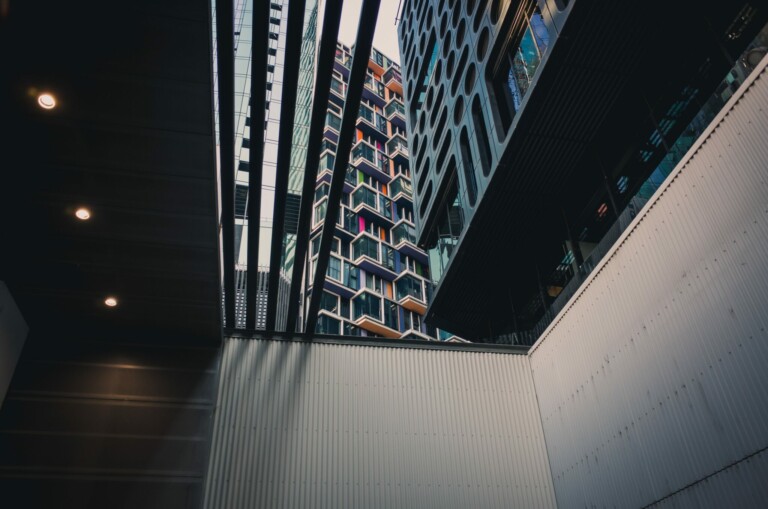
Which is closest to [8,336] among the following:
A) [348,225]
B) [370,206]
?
[348,225]

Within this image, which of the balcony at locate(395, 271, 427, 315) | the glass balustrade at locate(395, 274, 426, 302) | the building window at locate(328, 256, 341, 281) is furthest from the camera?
the glass balustrade at locate(395, 274, 426, 302)

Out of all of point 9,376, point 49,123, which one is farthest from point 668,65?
point 9,376

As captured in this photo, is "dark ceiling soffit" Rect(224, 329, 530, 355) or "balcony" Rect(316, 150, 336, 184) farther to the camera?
A: "balcony" Rect(316, 150, 336, 184)

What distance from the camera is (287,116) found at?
23.1 ft

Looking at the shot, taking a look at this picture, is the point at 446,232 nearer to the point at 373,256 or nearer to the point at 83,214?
the point at 83,214

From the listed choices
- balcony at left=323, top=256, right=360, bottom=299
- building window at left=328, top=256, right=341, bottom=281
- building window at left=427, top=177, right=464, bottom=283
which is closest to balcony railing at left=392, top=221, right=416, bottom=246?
balcony at left=323, top=256, right=360, bottom=299

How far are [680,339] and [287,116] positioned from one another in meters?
6.50

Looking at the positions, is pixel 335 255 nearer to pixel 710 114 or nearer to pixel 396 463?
pixel 396 463

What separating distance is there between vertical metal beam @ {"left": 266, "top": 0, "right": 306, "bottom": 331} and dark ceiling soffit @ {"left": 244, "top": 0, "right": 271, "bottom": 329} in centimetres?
25

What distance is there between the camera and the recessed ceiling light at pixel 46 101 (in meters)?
6.36

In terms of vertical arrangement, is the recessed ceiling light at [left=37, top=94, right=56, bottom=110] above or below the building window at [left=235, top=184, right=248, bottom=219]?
below

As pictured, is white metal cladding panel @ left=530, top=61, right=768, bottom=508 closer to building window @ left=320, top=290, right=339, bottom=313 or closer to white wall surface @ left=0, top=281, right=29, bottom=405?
white wall surface @ left=0, top=281, right=29, bottom=405

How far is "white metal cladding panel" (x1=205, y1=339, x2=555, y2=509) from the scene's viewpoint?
10312 mm

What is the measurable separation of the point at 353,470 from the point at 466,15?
622 inches
